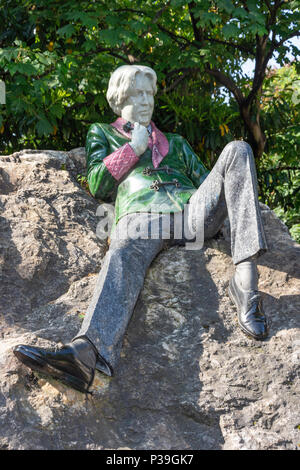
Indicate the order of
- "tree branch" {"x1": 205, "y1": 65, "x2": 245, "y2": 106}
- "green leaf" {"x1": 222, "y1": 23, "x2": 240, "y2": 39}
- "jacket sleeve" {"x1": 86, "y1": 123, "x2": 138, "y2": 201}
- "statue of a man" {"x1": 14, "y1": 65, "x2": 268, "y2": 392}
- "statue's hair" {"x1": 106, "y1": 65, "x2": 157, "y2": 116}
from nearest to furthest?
"statue of a man" {"x1": 14, "y1": 65, "x2": 268, "y2": 392}
"jacket sleeve" {"x1": 86, "y1": 123, "x2": 138, "y2": 201}
"statue's hair" {"x1": 106, "y1": 65, "x2": 157, "y2": 116}
"green leaf" {"x1": 222, "y1": 23, "x2": 240, "y2": 39}
"tree branch" {"x1": 205, "y1": 65, "x2": 245, "y2": 106}

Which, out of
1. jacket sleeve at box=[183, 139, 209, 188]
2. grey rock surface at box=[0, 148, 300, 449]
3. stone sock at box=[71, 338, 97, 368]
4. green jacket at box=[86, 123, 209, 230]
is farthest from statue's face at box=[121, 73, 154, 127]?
stone sock at box=[71, 338, 97, 368]

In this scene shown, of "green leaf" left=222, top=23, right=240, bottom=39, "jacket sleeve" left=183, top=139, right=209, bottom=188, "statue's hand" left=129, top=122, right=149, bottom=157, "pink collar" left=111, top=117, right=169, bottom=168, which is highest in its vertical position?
"green leaf" left=222, top=23, right=240, bottom=39

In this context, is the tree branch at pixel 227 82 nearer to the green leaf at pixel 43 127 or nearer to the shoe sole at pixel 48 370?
the green leaf at pixel 43 127

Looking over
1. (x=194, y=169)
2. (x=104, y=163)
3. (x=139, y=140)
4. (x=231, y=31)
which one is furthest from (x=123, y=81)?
(x=231, y=31)

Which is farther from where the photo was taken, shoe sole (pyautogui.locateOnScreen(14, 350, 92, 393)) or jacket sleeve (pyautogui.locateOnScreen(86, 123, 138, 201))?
jacket sleeve (pyautogui.locateOnScreen(86, 123, 138, 201))

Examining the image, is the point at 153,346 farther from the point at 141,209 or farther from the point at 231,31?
the point at 231,31

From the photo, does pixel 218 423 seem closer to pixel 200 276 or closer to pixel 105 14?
pixel 200 276

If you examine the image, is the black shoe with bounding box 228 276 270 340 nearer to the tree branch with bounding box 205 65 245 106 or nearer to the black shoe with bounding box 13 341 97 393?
the black shoe with bounding box 13 341 97 393

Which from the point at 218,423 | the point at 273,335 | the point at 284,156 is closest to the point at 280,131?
the point at 284,156

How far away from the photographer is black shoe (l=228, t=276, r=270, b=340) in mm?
3199

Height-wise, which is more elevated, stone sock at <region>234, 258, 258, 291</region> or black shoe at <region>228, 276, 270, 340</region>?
stone sock at <region>234, 258, 258, 291</region>

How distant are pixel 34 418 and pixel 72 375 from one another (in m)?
0.25

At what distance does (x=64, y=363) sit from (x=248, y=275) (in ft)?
3.73

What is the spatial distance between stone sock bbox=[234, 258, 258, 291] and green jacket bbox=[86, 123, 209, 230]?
0.62m
